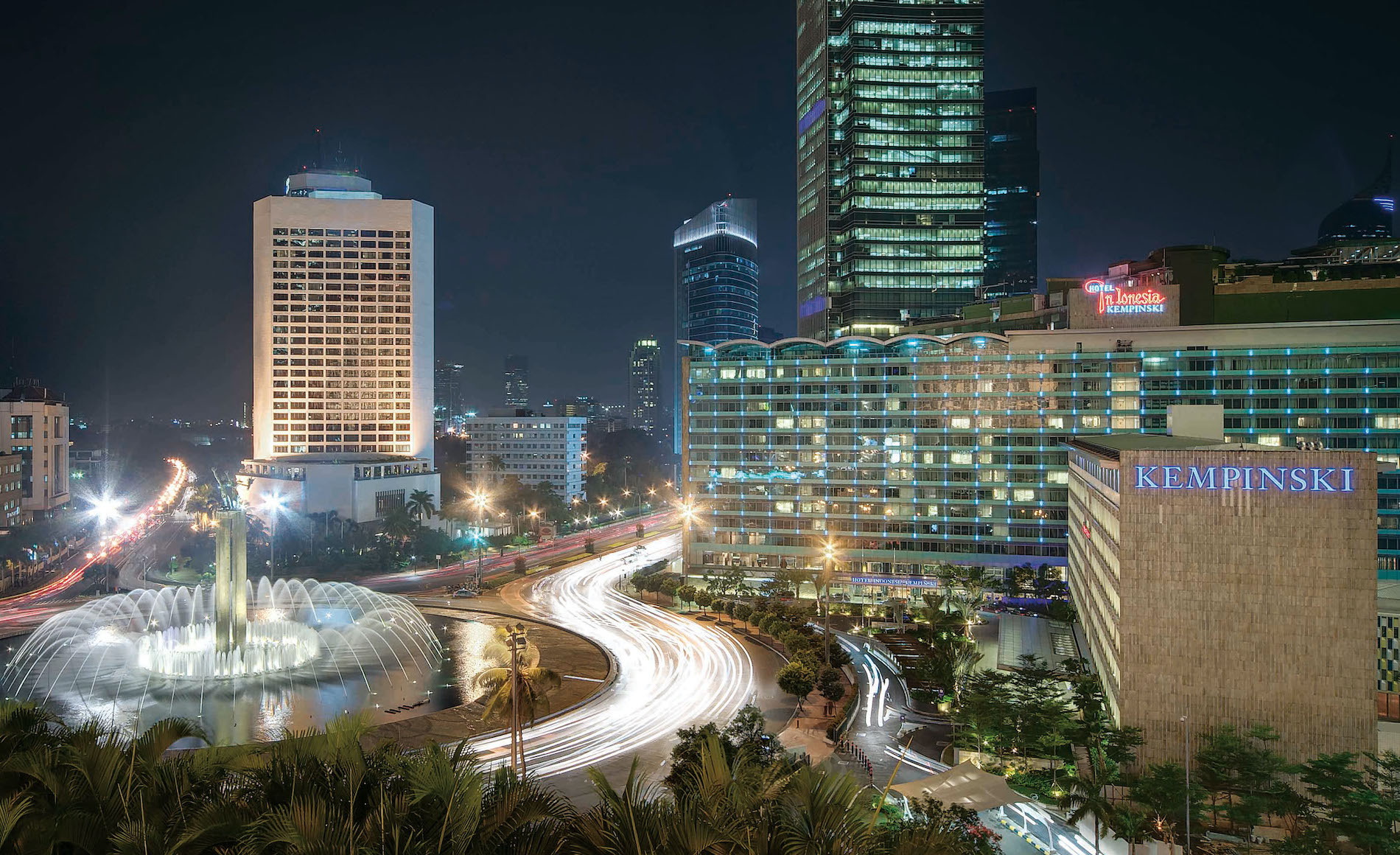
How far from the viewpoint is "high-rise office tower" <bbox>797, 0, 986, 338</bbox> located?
147000mm

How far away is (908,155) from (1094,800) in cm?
13322

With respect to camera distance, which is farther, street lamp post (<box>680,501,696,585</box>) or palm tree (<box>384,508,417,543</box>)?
palm tree (<box>384,508,417,543</box>)

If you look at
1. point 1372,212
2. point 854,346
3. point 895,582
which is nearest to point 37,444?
point 854,346

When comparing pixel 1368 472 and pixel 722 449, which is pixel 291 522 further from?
pixel 1368 472

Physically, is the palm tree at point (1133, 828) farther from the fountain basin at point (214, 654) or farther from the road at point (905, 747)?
the fountain basin at point (214, 654)

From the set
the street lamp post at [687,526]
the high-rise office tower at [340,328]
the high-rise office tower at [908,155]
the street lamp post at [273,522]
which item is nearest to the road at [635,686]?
the street lamp post at [687,526]

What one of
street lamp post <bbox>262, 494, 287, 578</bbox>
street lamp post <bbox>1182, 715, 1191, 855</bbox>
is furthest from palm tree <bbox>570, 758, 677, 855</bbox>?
street lamp post <bbox>262, 494, 287, 578</bbox>

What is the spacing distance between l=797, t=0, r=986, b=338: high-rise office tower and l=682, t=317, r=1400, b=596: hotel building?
180 ft

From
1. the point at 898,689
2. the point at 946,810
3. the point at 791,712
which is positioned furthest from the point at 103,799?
the point at 898,689

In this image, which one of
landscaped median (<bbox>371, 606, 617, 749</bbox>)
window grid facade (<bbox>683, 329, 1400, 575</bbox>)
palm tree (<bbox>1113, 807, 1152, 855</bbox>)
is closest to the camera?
palm tree (<bbox>1113, 807, 1152, 855</bbox>)

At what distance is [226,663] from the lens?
53.5m

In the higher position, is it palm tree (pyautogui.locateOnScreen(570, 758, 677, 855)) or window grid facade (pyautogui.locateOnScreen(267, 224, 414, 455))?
window grid facade (pyautogui.locateOnScreen(267, 224, 414, 455))

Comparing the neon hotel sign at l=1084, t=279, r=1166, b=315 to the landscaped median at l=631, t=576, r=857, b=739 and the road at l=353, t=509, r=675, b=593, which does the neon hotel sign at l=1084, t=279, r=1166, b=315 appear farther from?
the road at l=353, t=509, r=675, b=593

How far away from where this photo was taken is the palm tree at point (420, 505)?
117 meters
